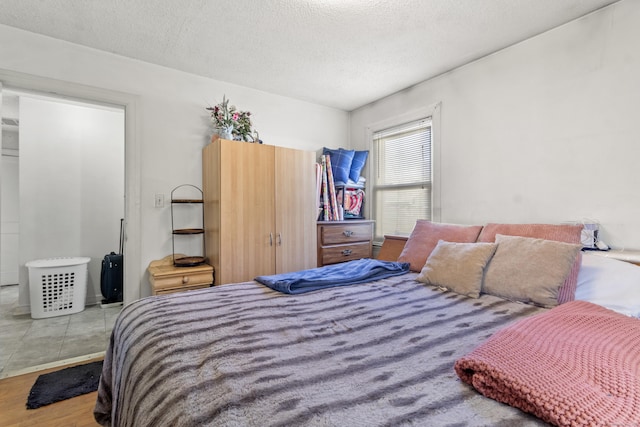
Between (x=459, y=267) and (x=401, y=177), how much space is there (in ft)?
5.62

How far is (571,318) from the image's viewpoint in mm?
1075

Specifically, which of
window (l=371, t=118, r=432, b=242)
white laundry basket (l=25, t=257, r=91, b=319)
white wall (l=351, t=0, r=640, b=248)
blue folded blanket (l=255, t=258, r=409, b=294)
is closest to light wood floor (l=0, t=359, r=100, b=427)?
blue folded blanket (l=255, t=258, r=409, b=294)

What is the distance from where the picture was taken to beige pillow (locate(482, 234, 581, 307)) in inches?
58.2

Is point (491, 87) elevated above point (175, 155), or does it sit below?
above

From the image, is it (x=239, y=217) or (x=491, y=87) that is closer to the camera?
(x=491, y=87)

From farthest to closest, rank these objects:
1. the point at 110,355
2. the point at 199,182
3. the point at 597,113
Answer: the point at 199,182, the point at 597,113, the point at 110,355

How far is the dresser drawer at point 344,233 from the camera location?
3162 millimetres

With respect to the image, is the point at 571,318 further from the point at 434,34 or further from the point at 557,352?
the point at 434,34

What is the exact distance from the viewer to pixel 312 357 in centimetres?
93

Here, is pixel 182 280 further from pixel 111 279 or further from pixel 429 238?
pixel 429 238

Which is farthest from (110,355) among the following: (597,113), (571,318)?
(597,113)

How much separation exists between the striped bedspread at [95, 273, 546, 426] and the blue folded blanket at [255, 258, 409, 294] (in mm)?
89

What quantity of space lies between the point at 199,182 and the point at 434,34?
2.38 m

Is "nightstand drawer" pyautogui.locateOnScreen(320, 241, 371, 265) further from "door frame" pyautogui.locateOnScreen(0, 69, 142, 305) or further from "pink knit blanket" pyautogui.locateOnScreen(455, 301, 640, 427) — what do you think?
"pink knit blanket" pyautogui.locateOnScreen(455, 301, 640, 427)
